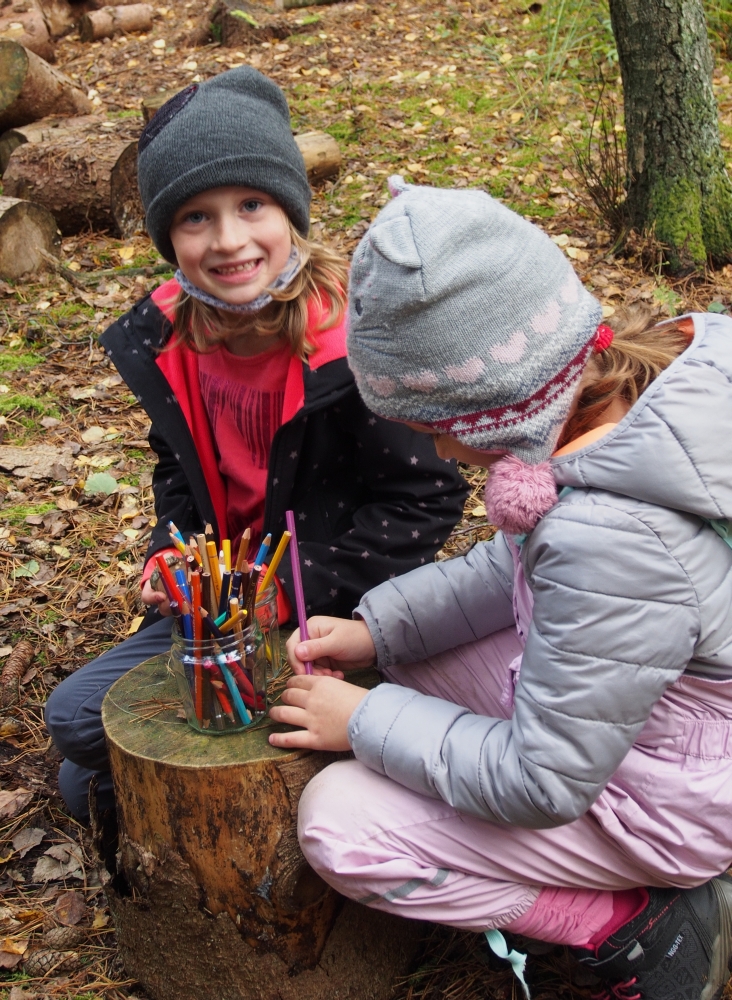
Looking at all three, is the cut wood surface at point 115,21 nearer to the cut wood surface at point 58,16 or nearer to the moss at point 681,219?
the cut wood surface at point 58,16

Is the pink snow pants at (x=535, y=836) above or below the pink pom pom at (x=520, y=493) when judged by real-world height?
below

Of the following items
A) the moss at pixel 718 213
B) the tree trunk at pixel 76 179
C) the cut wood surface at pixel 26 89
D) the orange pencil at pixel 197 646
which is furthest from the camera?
the cut wood surface at pixel 26 89

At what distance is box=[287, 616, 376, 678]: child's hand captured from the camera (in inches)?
73.4

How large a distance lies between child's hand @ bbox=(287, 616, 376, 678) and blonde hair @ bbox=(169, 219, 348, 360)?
1.98ft

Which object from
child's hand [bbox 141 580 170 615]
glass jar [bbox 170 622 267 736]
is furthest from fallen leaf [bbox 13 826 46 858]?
glass jar [bbox 170 622 267 736]

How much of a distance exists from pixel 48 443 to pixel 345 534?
216 centimetres

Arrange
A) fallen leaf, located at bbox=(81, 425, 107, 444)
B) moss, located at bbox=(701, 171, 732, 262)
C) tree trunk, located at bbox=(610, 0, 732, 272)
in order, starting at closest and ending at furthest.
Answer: fallen leaf, located at bbox=(81, 425, 107, 444) < tree trunk, located at bbox=(610, 0, 732, 272) < moss, located at bbox=(701, 171, 732, 262)

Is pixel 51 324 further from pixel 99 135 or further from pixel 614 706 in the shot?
pixel 614 706

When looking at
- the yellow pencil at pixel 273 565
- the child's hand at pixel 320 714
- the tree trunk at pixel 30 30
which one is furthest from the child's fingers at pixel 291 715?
the tree trunk at pixel 30 30

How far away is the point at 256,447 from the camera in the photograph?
7.65 feet

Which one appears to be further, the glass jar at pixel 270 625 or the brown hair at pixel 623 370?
the glass jar at pixel 270 625

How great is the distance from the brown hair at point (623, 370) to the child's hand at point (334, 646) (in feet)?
1.99

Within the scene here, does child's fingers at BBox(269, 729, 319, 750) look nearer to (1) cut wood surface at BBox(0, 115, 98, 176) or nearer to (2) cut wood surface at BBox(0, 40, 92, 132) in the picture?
(1) cut wood surface at BBox(0, 115, 98, 176)

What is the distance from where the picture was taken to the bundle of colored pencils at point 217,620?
1713 millimetres
